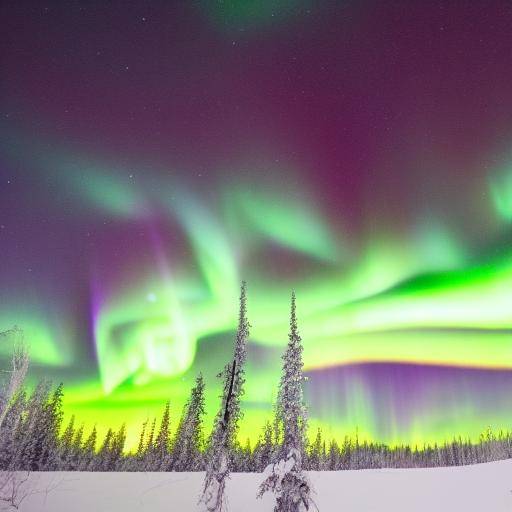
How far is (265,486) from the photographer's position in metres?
27.0

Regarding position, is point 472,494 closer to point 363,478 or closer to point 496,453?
point 363,478

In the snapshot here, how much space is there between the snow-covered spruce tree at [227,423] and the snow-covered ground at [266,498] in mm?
7096

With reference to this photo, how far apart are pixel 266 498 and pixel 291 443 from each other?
1589 centimetres

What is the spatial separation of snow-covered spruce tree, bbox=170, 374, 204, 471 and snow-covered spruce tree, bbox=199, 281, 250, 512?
1146 inches

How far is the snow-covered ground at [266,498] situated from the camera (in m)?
34.5

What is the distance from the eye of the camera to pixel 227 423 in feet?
97.1

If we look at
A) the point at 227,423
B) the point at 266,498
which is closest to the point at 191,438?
the point at 266,498

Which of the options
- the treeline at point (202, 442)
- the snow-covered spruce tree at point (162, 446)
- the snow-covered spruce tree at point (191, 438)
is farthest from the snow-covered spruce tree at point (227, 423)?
the snow-covered spruce tree at point (162, 446)

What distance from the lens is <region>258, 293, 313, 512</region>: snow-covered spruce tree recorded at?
26109 millimetres

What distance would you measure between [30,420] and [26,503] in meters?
32.9

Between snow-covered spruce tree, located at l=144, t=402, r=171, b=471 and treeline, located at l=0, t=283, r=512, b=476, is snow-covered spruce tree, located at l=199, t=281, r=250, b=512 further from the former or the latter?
snow-covered spruce tree, located at l=144, t=402, r=171, b=471

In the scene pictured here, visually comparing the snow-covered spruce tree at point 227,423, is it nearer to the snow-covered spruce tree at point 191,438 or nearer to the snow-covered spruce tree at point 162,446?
the snow-covered spruce tree at point 191,438

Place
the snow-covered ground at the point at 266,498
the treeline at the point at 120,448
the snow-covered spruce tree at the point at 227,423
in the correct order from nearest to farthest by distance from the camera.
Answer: the snow-covered spruce tree at the point at 227,423 < the snow-covered ground at the point at 266,498 < the treeline at the point at 120,448

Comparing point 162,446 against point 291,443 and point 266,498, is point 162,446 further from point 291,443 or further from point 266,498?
point 291,443
